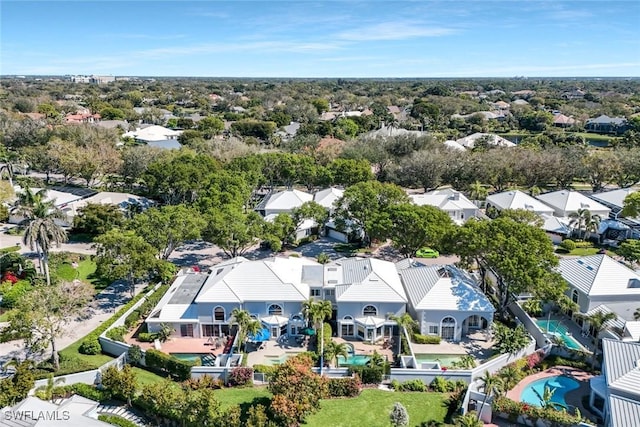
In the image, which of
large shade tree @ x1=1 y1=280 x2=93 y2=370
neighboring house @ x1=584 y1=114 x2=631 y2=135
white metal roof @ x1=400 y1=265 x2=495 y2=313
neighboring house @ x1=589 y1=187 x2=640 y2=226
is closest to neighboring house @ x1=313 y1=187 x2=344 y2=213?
white metal roof @ x1=400 y1=265 x2=495 y2=313

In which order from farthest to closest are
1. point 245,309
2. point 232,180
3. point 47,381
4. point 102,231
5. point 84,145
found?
point 84,145
point 232,180
point 102,231
point 245,309
point 47,381

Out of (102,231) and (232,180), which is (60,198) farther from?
(232,180)

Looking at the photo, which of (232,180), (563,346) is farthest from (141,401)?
(232,180)

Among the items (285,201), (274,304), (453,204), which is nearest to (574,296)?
(453,204)

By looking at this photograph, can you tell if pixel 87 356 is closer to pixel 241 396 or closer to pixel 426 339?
pixel 241 396

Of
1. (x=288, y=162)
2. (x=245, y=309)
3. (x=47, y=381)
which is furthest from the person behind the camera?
(x=288, y=162)

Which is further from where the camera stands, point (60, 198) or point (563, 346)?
point (60, 198)

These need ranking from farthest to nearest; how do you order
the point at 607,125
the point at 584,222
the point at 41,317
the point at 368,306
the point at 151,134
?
the point at 607,125, the point at 151,134, the point at 584,222, the point at 368,306, the point at 41,317
